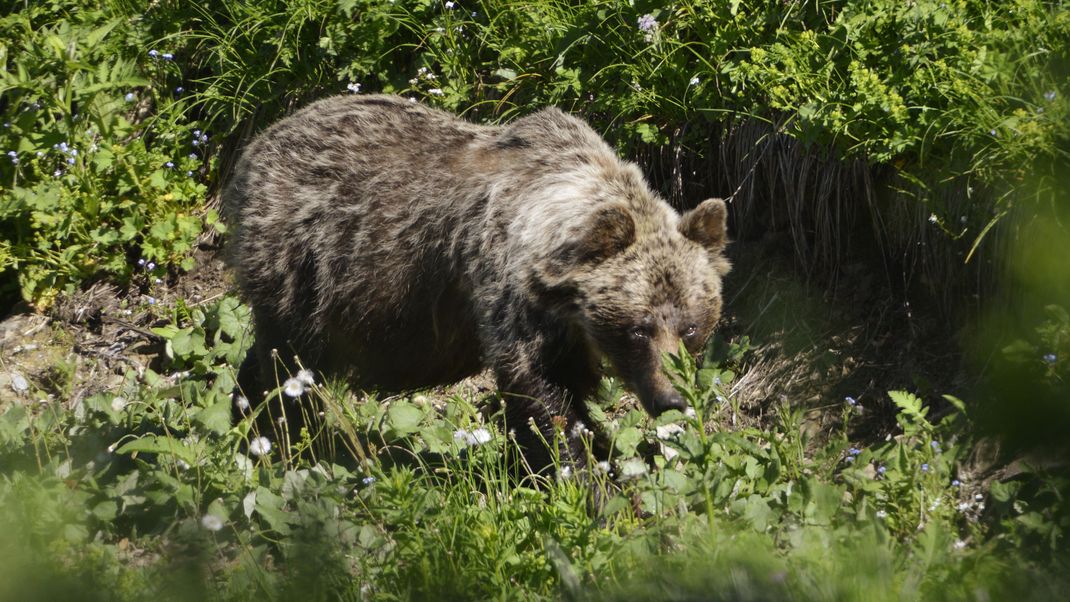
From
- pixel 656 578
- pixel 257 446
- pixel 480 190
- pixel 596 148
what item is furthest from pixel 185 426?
pixel 656 578

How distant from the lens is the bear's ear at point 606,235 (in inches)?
182

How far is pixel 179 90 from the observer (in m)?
7.49

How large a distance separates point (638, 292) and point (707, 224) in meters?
0.44

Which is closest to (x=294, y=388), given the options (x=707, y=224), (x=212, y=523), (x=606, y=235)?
(x=212, y=523)

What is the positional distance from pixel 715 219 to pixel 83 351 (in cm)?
448

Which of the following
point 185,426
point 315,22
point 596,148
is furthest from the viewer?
point 315,22

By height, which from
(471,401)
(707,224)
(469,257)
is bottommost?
(471,401)

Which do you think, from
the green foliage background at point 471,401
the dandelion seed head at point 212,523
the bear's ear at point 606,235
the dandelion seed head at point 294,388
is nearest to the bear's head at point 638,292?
the bear's ear at point 606,235

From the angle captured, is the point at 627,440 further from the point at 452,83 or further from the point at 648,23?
the point at 452,83

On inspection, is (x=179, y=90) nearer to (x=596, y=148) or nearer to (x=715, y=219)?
(x=596, y=148)

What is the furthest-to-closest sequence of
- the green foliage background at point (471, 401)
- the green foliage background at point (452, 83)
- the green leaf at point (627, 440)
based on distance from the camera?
the green foliage background at point (452, 83), the green leaf at point (627, 440), the green foliage background at point (471, 401)

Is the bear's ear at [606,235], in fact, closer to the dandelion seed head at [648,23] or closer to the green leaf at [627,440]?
the green leaf at [627,440]

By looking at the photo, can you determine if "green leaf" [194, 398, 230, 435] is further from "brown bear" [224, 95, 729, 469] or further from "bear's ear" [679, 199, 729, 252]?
"bear's ear" [679, 199, 729, 252]

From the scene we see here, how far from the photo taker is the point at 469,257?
4.84 meters
